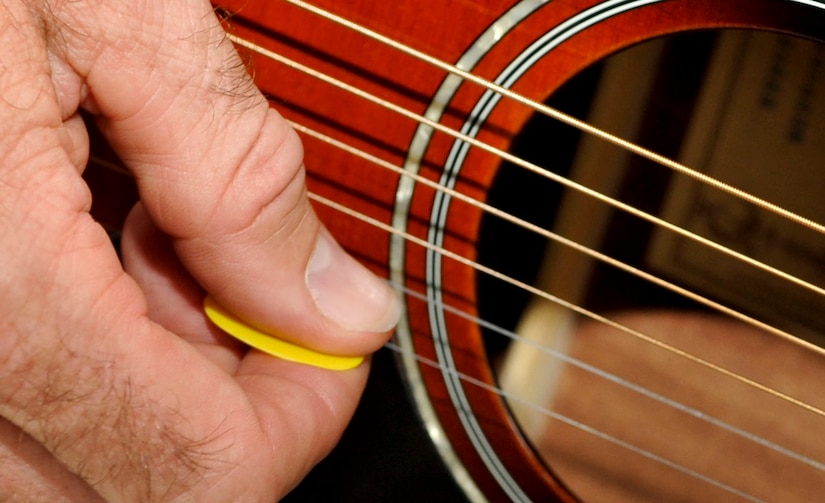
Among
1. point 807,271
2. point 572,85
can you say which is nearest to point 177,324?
point 572,85

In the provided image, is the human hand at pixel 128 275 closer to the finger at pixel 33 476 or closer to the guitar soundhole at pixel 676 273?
the finger at pixel 33 476

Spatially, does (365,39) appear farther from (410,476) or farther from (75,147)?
(410,476)

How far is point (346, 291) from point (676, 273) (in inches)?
25.8

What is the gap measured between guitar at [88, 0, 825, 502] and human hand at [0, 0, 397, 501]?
3.8 inches

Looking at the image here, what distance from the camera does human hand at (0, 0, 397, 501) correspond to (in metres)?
0.48

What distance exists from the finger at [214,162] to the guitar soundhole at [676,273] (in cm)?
50

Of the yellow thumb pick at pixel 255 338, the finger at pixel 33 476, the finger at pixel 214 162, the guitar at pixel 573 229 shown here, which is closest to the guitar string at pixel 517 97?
the guitar at pixel 573 229

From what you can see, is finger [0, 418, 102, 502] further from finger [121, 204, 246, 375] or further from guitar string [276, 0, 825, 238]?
guitar string [276, 0, 825, 238]

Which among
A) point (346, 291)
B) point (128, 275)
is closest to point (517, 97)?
point (346, 291)

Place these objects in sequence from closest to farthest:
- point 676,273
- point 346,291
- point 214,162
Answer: point 214,162
point 346,291
point 676,273

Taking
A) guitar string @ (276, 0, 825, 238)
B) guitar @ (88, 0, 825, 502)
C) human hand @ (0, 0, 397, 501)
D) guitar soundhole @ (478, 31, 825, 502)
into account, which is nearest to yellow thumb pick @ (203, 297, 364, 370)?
human hand @ (0, 0, 397, 501)

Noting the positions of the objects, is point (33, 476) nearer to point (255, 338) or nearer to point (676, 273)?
point (255, 338)

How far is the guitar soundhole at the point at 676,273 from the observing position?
106 centimetres

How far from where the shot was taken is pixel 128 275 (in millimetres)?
548
